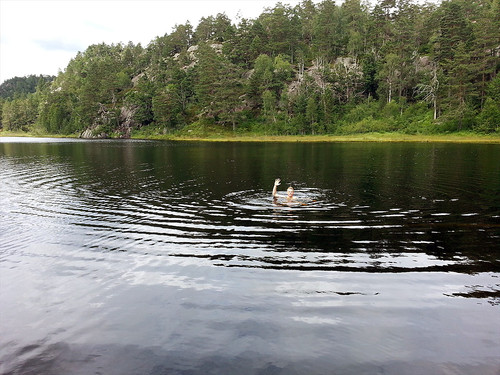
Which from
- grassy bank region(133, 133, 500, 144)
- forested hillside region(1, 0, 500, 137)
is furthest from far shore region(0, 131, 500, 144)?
forested hillside region(1, 0, 500, 137)

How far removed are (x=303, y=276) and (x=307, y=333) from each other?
10.7 ft

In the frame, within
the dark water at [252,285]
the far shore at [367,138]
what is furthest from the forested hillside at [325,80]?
the dark water at [252,285]

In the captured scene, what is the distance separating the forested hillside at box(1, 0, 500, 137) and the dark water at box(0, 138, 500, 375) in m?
79.2

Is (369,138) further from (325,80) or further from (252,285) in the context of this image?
(252,285)

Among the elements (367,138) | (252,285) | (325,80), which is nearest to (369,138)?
(367,138)

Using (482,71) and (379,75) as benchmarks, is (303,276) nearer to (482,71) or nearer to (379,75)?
(482,71)

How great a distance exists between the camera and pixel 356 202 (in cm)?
2267

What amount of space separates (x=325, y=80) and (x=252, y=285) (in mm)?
111961

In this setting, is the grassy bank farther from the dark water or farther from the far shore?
the dark water

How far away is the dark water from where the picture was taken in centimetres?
785

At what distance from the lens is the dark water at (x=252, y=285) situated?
309 inches

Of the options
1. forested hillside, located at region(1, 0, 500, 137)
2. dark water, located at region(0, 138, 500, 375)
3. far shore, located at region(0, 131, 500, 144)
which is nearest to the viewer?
dark water, located at region(0, 138, 500, 375)

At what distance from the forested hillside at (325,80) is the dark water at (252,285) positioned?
79187 millimetres

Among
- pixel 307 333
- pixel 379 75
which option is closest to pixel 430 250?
pixel 307 333
